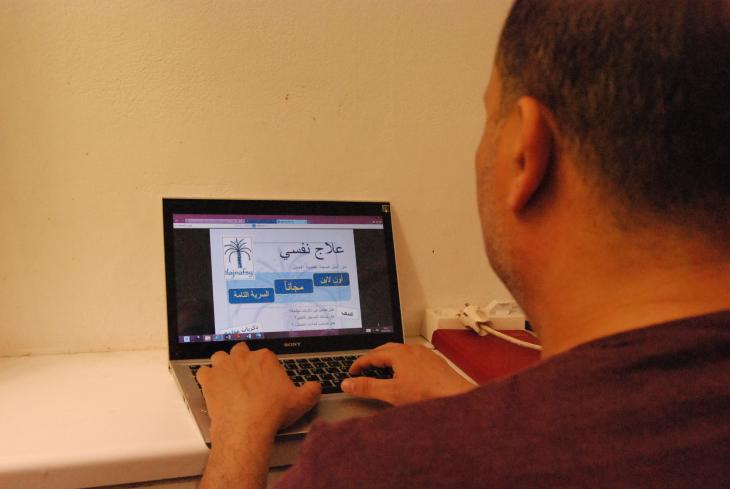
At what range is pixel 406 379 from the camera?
80 centimetres

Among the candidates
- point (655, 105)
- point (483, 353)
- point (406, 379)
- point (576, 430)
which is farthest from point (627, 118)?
point (483, 353)

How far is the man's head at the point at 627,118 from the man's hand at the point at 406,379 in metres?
0.36

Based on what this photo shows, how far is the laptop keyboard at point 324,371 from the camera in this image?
82cm

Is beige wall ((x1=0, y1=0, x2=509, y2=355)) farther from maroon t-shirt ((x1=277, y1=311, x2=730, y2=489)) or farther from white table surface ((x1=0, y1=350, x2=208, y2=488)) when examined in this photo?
A: maroon t-shirt ((x1=277, y1=311, x2=730, y2=489))

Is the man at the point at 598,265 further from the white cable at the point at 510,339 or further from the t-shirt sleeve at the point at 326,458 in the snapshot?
the white cable at the point at 510,339

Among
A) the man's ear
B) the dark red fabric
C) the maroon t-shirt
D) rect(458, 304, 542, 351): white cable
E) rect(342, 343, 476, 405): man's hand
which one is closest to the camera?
the maroon t-shirt

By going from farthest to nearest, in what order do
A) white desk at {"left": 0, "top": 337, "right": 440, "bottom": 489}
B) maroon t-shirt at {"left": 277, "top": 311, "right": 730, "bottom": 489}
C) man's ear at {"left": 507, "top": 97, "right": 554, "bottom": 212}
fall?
1. white desk at {"left": 0, "top": 337, "right": 440, "bottom": 489}
2. man's ear at {"left": 507, "top": 97, "right": 554, "bottom": 212}
3. maroon t-shirt at {"left": 277, "top": 311, "right": 730, "bottom": 489}

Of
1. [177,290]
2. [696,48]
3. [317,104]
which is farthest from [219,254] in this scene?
[696,48]

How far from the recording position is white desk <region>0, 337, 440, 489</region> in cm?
62

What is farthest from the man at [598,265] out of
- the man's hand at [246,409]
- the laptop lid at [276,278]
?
the laptop lid at [276,278]

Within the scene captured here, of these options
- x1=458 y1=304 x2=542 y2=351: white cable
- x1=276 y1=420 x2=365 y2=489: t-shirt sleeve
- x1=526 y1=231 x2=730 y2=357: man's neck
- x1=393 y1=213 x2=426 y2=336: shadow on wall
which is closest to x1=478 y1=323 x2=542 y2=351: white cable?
x1=458 y1=304 x2=542 y2=351: white cable

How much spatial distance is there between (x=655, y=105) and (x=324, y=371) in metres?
0.60

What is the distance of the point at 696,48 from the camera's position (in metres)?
0.41

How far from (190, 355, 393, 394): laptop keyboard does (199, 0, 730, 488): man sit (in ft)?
1.22
